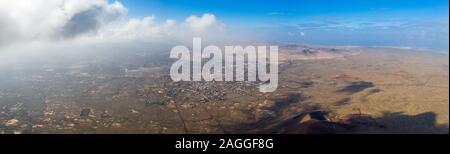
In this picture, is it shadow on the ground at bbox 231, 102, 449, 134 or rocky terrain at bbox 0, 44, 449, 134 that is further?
rocky terrain at bbox 0, 44, 449, 134

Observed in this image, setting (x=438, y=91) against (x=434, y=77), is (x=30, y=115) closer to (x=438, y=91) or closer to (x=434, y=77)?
(x=438, y=91)

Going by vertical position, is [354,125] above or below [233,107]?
above

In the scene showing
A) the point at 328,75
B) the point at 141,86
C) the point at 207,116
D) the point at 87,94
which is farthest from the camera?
the point at 328,75

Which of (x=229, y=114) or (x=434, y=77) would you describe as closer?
(x=229, y=114)

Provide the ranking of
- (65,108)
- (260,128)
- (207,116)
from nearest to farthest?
(260,128), (207,116), (65,108)

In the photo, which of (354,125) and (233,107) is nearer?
(354,125)

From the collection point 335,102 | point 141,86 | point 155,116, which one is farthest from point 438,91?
point 141,86

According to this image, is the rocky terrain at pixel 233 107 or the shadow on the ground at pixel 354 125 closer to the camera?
the shadow on the ground at pixel 354 125

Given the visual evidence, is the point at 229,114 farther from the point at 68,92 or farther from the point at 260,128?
the point at 68,92

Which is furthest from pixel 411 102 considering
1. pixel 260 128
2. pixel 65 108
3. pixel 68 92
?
pixel 68 92
